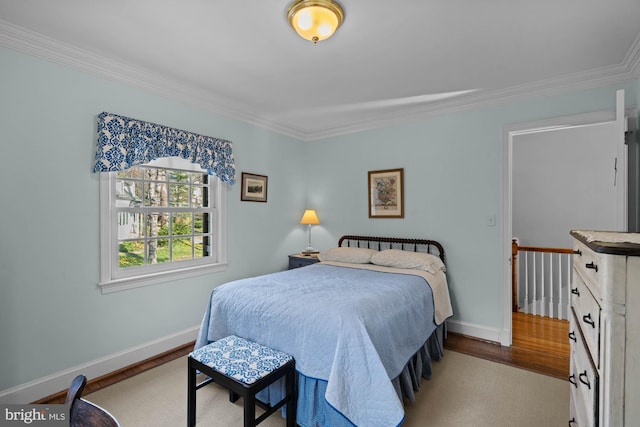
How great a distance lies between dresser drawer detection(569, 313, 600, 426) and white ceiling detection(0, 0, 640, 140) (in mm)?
1938

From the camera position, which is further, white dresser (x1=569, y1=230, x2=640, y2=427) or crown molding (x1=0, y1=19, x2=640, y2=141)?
crown molding (x1=0, y1=19, x2=640, y2=141)

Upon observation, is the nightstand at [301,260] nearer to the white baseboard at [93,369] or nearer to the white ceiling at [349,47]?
the white baseboard at [93,369]

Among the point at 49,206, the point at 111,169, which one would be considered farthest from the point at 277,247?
the point at 49,206

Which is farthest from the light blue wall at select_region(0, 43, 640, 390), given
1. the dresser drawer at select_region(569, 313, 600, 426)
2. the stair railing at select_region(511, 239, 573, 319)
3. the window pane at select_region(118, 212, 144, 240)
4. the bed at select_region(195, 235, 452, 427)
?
the dresser drawer at select_region(569, 313, 600, 426)

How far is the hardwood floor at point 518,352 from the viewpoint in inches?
102

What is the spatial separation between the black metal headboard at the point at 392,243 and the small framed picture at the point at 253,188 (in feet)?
4.20

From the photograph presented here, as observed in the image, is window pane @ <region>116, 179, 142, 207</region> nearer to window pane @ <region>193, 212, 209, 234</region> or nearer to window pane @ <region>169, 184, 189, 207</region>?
window pane @ <region>169, 184, 189, 207</region>

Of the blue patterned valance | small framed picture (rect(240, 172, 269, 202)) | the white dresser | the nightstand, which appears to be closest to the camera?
the white dresser

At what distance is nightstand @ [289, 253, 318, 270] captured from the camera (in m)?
4.14

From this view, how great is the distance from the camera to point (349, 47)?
233 cm

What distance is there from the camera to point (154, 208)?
9.86ft

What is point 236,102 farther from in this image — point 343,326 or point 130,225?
point 343,326

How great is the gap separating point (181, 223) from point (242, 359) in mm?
1894

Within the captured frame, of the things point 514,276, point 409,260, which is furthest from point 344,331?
point 514,276
